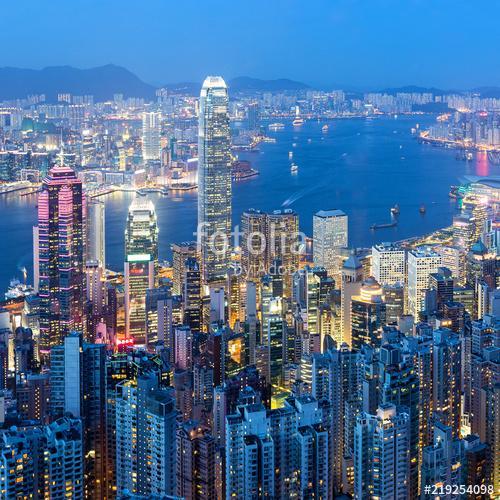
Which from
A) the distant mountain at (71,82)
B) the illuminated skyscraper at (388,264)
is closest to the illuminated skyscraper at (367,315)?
the illuminated skyscraper at (388,264)

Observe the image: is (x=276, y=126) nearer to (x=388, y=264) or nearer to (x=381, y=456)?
(x=388, y=264)

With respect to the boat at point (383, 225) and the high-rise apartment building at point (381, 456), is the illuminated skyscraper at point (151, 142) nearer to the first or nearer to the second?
the boat at point (383, 225)

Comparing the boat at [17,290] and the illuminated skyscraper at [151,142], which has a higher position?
A: the illuminated skyscraper at [151,142]

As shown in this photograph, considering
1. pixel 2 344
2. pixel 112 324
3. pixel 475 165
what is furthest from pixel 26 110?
pixel 475 165

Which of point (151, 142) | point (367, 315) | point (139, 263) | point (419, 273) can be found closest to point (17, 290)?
point (139, 263)

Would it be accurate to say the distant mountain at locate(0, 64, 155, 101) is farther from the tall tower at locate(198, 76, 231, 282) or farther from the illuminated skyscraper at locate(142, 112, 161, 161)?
the illuminated skyscraper at locate(142, 112, 161, 161)

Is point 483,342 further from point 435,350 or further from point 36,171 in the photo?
point 36,171
